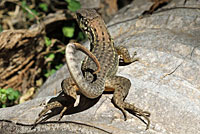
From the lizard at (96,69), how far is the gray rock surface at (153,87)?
0.33 ft

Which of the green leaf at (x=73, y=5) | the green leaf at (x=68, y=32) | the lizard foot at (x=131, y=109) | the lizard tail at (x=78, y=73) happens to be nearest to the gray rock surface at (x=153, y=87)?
the lizard foot at (x=131, y=109)

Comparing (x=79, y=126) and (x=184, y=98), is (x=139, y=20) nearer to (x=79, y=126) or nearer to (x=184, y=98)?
(x=184, y=98)

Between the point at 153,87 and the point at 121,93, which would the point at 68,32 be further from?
the point at 153,87

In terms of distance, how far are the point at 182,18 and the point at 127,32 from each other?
838 millimetres

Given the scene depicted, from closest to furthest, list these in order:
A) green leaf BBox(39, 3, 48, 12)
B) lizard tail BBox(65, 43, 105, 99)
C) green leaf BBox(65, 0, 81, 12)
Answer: lizard tail BBox(65, 43, 105, 99), green leaf BBox(65, 0, 81, 12), green leaf BBox(39, 3, 48, 12)

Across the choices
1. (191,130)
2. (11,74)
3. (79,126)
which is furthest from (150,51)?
(11,74)

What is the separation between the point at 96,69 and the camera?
3.57 m

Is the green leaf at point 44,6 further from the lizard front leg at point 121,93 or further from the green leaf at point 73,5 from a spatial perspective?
the lizard front leg at point 121,93

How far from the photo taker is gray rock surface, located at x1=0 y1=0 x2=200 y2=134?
107 inches

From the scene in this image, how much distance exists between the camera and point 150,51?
12.2ft

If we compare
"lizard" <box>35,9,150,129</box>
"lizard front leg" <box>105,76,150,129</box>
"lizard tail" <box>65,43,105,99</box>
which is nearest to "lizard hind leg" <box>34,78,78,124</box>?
"lizard" <box>35,9,150,129</box>

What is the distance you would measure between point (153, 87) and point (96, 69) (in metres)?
0.76

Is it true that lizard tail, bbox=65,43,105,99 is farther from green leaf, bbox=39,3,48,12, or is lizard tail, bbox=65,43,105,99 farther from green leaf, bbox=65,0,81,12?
green leaf, bbox=39,3,48,12

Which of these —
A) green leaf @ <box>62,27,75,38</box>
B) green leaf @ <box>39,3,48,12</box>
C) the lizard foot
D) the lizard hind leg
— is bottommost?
the lizard foot
